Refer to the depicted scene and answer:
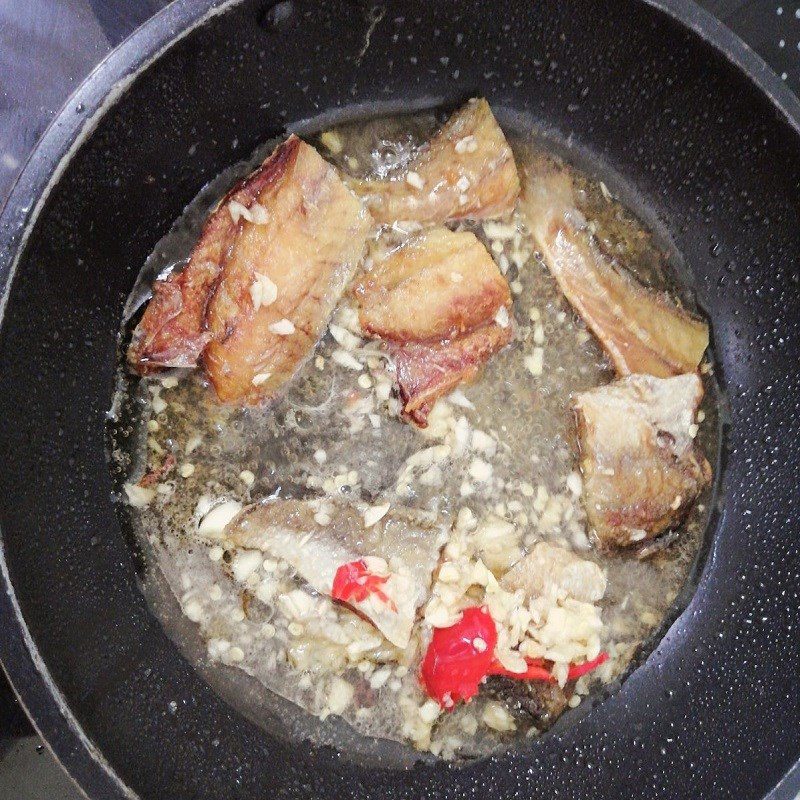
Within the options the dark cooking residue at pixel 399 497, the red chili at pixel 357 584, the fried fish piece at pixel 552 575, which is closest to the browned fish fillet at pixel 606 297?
the dark cooking residue at pixel 399 497

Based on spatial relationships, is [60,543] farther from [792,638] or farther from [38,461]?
[792,638]

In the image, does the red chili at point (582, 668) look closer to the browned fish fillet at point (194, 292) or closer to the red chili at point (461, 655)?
the red chili at point (461, 655)

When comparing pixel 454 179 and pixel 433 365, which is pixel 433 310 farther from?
pixel 454 179

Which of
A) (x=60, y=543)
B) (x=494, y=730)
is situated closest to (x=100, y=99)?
(x=60, y=543)

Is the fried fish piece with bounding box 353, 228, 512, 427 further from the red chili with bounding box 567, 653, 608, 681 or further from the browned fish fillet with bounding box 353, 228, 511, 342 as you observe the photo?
the red chili with bounding box 567, 653, 608, 681

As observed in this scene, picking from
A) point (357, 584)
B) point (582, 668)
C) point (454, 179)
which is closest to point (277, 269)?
point (454, 179)

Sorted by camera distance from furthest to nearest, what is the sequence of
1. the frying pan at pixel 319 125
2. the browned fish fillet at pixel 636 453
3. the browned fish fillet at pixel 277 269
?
the browned fish fillet at pixel 636 453 < the browned fish fillet at pixel 277 269 < the frying pan at pixel 319 125
